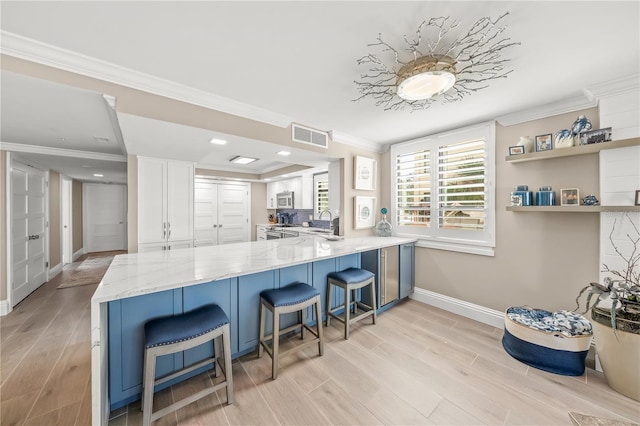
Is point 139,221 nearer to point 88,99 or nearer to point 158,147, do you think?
point 158,147

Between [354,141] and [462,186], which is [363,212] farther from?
[462,186]

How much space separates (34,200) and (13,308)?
1781 millimetres

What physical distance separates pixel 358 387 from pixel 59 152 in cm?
524

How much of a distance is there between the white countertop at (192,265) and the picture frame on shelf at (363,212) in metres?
0.81

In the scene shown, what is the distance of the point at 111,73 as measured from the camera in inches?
69.5

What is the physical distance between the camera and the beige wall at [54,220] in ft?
15.4

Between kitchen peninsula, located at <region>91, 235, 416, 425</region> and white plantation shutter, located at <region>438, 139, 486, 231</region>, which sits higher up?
white plantation shutter, located at <region>438, 139, 486, 231</region>

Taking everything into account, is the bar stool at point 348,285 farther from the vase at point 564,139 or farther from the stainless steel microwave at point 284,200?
the stainless steel microwave at point 284,200

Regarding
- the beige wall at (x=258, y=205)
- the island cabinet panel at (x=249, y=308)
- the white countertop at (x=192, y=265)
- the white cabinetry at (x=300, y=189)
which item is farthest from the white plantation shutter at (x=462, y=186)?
the beige wall at (x=258, y=205)

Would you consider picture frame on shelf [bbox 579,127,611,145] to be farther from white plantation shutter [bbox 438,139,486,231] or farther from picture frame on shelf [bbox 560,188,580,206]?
white plantation shutter [bbox 438,139,486,231]

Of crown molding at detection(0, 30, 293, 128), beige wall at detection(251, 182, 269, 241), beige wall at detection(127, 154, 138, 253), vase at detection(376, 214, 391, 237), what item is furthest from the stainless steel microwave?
crown molding at detection(0, 30, 293, 128)

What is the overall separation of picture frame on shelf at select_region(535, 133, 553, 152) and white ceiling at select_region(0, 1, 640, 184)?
1.17 ft

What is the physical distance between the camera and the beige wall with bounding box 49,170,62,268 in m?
4.70

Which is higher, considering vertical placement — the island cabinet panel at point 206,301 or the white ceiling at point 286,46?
the white ceiling at point 286,46
